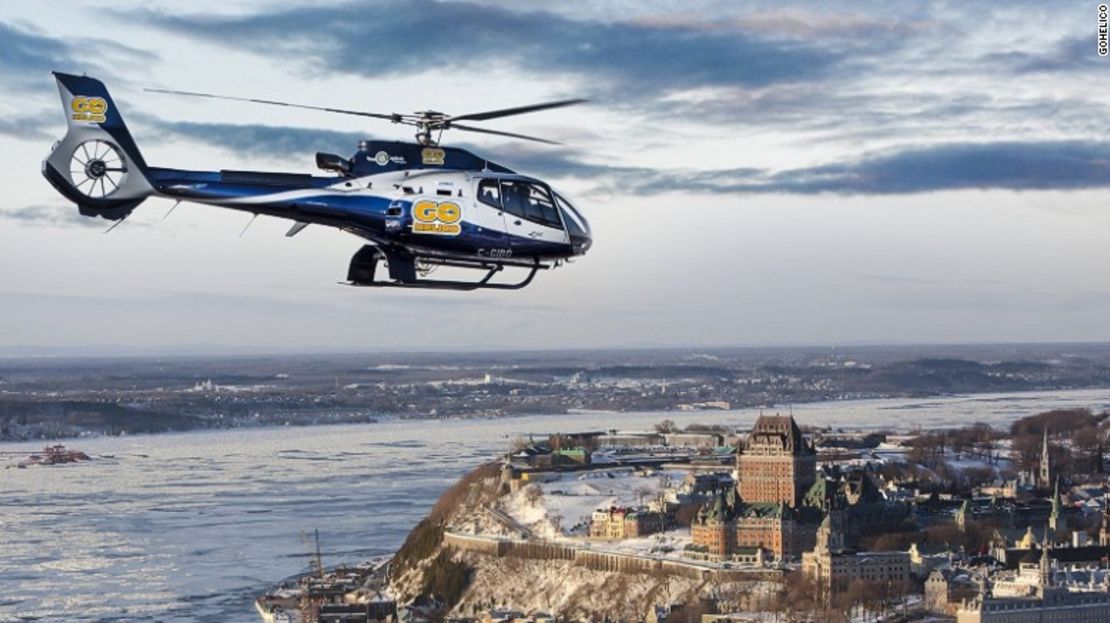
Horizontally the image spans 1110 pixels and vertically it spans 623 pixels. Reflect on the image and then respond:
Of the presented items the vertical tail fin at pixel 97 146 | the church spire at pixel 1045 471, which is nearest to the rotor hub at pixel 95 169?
the vertical tail fin at pixel 97 146

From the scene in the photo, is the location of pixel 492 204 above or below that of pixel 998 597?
above

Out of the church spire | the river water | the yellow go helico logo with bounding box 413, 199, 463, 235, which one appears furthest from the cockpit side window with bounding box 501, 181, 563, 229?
the church spire

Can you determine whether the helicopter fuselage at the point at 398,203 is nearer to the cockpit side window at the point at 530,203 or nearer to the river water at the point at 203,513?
the cockpit side window at the point at 530,203

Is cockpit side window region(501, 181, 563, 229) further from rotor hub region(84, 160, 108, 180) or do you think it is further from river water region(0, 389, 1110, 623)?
river water region(0, 389, 1110, 623)

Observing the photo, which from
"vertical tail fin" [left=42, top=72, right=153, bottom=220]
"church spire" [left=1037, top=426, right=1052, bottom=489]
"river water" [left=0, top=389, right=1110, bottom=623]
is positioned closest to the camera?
"vertical tail fin" [left=42, top=72, right=153, bottom=220]

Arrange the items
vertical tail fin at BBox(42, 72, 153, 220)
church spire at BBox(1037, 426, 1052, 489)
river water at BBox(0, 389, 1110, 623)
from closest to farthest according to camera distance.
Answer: vertical tail fin at BBox(42, 72, 153, 220)
river water at BBox(0, 389, 1110, 623)
church spire at BBox(1037, 426, 1052, 489)

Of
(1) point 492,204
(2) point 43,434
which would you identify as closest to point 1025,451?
(2) point 43,434

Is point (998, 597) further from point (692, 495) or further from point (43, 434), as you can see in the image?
point (43, 434)
